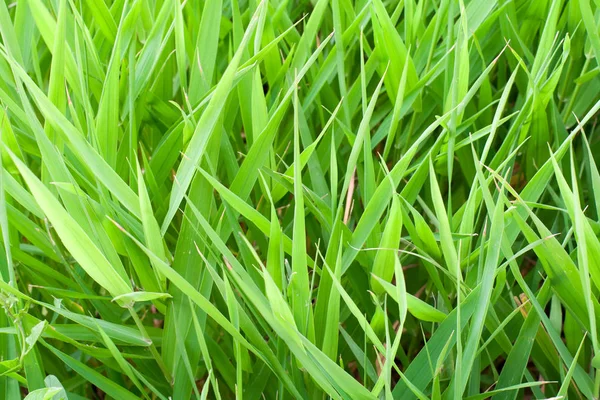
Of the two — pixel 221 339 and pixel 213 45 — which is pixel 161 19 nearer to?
pixel 213 45

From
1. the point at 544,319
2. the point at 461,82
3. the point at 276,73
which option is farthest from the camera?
the point at 276,73

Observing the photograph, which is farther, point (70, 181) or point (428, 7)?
point (428, 7)

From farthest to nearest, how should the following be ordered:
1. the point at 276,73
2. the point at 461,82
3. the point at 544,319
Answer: the point at 276,73
the point at 461,82
the point at 544,319

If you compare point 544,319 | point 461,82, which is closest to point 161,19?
point 461,82

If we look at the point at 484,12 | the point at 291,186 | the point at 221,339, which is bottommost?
the point at 221,339

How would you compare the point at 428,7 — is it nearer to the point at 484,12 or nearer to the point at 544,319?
the point at 484,12

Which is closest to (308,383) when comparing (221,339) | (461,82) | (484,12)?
(221,339)

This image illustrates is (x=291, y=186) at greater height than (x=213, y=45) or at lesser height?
lesser
